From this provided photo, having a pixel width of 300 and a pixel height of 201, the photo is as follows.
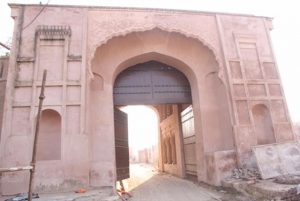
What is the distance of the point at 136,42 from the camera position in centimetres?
963

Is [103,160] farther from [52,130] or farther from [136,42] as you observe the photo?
[136,42]

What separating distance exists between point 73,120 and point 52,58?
208cm

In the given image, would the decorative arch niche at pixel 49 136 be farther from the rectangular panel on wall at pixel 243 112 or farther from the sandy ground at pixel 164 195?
the rectangular panel on wall at pixel 243 112

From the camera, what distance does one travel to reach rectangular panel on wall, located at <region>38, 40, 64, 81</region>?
25.8 ft

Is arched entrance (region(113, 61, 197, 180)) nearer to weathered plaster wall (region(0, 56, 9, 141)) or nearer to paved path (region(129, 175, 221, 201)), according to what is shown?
paved path (region(129, 175, 221, 201))

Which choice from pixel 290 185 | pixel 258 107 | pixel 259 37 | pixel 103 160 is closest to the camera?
pixel 290 185

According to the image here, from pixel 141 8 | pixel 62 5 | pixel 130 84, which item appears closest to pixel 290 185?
pixel 130 84

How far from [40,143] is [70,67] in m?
2.42

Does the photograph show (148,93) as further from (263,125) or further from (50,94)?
(263,125)

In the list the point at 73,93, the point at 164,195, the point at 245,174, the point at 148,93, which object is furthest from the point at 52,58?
the point at 245,174

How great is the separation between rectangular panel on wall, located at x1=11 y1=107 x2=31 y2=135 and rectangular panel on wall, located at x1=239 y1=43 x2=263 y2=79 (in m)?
7.07

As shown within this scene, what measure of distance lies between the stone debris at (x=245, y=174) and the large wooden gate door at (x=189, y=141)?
2.62m

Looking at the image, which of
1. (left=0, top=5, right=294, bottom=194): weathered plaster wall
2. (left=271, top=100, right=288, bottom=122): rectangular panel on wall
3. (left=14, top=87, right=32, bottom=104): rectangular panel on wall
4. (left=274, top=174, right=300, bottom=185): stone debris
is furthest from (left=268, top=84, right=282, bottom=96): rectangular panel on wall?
(left=14, top=87, right=32, bottom=104): rectangular panel on wall

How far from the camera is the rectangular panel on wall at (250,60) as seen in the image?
29.8ft
